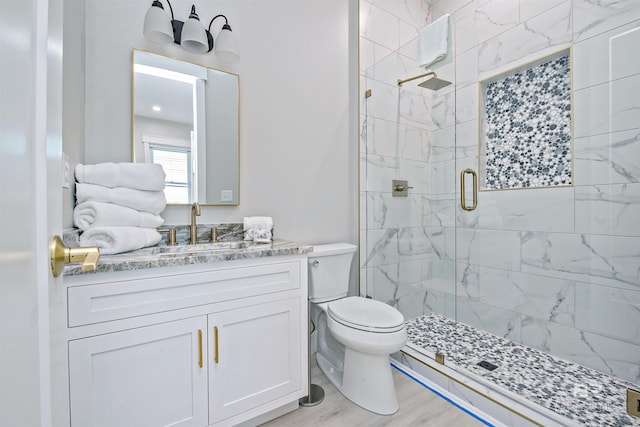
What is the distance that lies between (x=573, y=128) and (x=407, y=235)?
1.32 m

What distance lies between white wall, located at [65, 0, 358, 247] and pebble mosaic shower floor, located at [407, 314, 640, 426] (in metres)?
1.01

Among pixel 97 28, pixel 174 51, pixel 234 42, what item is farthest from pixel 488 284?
pixel 97 28

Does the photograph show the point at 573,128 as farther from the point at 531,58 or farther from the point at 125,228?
the point at 125,228

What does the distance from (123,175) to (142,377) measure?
869 mm

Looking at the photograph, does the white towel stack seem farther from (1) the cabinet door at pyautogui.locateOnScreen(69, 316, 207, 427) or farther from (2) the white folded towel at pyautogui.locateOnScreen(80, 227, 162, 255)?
(1) the cabinet door at pyautogui.locateOnScreen(69, 316, 207, 427)

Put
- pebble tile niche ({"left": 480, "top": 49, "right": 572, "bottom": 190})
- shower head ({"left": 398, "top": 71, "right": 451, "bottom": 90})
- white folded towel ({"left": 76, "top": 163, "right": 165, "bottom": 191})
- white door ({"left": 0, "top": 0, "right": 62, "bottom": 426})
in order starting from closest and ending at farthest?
white door ({"left": 0, "top": 0, "right": 62, "bottom": 426}), white folded towel ({"left": 76, "top": 163, "right": 165, "bottom": 191}), pebble tile niche ({"left": 480, "top": 49, "right": 572, "bottom": 190}), shower head ({"left": 398, "top": 71, "right": 451, "bottom": 90})

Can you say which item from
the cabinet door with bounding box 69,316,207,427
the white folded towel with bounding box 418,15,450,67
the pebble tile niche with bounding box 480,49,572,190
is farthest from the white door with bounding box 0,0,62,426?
the pebble tile niche with bounding box 480,49,572,190

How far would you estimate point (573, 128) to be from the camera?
1947 millimetres

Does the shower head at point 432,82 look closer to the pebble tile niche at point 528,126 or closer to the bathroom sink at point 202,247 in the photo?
the pebble tile niche at point 528,126

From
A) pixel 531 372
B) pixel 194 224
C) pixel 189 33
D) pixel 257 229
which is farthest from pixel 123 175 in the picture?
pixel 531 372

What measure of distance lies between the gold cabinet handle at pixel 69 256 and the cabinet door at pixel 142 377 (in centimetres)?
78

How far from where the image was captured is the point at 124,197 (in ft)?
4.39

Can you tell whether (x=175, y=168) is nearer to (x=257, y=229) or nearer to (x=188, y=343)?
(x=257, y=229)

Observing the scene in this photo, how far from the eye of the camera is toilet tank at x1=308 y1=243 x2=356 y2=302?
6.03ft
